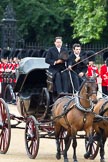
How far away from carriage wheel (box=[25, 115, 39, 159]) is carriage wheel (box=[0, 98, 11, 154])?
359mm

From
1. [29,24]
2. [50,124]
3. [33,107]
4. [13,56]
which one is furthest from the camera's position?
[29,24]

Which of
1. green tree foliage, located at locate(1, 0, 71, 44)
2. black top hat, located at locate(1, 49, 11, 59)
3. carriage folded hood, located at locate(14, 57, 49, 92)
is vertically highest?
carriage folded hood, located at locate(14, 57, 49, 92)

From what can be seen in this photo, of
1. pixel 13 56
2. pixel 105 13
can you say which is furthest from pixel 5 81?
pixel 105 13

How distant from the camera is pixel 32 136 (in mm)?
13742

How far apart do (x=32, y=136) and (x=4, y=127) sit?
996 millimetres

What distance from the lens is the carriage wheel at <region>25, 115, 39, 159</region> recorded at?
13547 mm

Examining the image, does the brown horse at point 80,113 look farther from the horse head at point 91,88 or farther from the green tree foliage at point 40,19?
the green tree foliage at point 40,19

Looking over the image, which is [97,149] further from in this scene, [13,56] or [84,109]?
[13,56]

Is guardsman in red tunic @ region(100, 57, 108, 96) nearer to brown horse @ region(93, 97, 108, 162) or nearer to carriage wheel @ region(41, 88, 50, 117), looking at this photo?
carriage wheel @ region(41, 88, 50, 117)

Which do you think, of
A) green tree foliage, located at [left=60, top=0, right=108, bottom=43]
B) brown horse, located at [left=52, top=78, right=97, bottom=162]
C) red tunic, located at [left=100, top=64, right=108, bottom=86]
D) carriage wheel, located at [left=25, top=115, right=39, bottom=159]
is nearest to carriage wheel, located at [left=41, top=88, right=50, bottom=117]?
carriage wheel, located at [left=25, top=115, right=39, bottom=159]

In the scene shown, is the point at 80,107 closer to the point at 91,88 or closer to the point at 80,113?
the point at 80,113

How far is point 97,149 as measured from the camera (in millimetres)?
13523

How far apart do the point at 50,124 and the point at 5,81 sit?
12616mm

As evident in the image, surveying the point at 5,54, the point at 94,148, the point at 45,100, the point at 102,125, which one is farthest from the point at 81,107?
the point at 5,54
